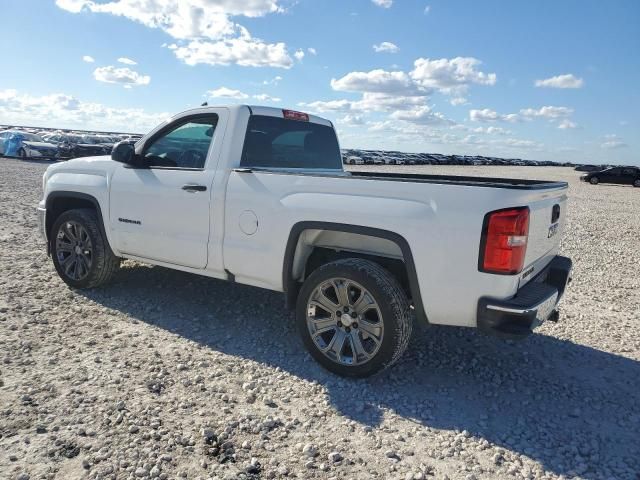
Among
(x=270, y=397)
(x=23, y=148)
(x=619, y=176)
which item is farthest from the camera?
(x=619, y=176)

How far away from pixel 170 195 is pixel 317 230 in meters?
1.50

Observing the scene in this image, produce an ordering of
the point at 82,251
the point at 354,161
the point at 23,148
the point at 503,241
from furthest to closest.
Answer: the point at 354,161 < the point at 23,148 < the point at 82,251 < the point at 503,241

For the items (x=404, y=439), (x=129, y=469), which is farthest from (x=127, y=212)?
(x=404, y=439)

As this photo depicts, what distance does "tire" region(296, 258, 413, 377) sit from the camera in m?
3.44

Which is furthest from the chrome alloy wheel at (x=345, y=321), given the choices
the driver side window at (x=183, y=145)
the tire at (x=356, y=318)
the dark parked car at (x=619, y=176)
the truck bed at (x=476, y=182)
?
the dark parked car at (x=619, y=176)

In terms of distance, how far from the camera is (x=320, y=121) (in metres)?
5.33

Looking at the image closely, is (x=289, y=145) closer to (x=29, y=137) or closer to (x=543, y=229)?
(x=543, y=229)

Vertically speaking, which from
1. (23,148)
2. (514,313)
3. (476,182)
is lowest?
(514,313)

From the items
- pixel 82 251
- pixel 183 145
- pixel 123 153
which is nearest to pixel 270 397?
pixel 183 145

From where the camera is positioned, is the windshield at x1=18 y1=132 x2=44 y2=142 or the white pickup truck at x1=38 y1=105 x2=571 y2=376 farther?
the windshield at x1=18 y1=132 x2=44 y2=142

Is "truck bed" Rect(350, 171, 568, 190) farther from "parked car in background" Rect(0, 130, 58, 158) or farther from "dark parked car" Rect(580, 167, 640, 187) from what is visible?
"dark parked car" Rect(580, 167, 640, 187)

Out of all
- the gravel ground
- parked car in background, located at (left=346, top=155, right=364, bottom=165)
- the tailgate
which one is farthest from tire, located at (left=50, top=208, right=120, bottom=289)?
parked car in background, located at (left=346, top=155, right=364, bottom=165)

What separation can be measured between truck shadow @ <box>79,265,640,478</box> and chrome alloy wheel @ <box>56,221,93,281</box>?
0.29 metres

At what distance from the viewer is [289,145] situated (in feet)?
15.8
